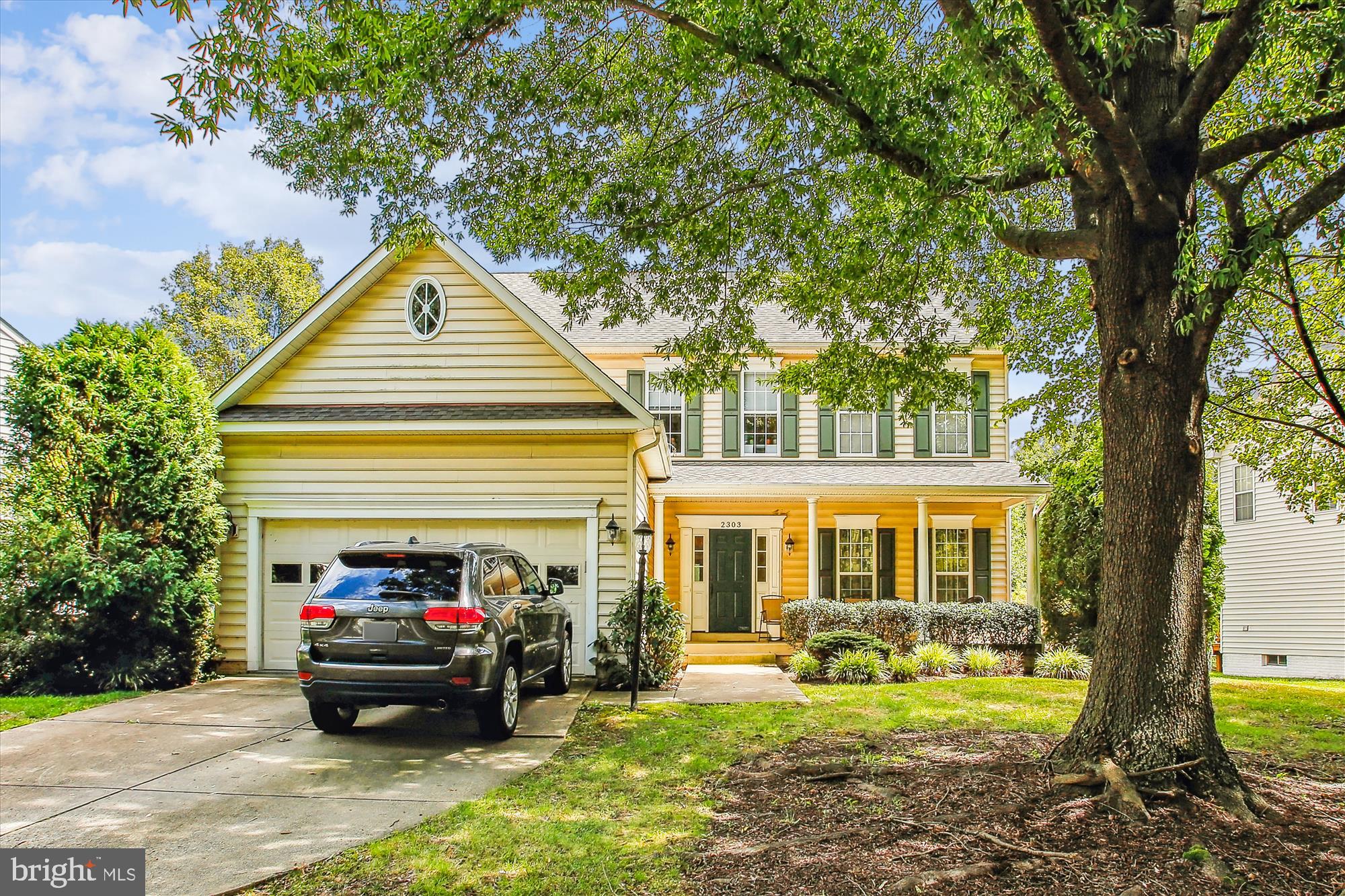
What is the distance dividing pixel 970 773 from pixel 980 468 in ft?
38.6

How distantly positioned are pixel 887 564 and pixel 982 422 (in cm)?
370

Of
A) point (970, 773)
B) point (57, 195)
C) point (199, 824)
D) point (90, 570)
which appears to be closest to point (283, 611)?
point (90, 570)

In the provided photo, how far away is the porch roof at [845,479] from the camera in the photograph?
1575 cm

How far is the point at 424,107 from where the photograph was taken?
8.03 meters

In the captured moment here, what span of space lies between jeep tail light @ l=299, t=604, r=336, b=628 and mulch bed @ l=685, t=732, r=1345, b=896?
354cm

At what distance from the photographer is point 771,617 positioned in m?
16.8

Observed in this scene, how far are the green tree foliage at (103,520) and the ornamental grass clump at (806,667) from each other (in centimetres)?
839

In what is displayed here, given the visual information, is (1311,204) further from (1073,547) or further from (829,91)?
(1073,547)

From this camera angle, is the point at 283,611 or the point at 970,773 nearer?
the point at 970,773

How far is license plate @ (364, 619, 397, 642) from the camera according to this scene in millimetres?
6887

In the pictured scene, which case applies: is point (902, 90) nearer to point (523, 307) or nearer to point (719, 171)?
point (719, 171)

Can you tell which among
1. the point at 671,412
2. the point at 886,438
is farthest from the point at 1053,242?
the point at 671,412

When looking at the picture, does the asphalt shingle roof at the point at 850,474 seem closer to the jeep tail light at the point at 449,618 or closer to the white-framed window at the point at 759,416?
the white-framed window at the point at 759,416

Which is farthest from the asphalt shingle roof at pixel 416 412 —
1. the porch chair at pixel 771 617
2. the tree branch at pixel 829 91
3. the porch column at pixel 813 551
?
the porch chair at pixel 771 617
